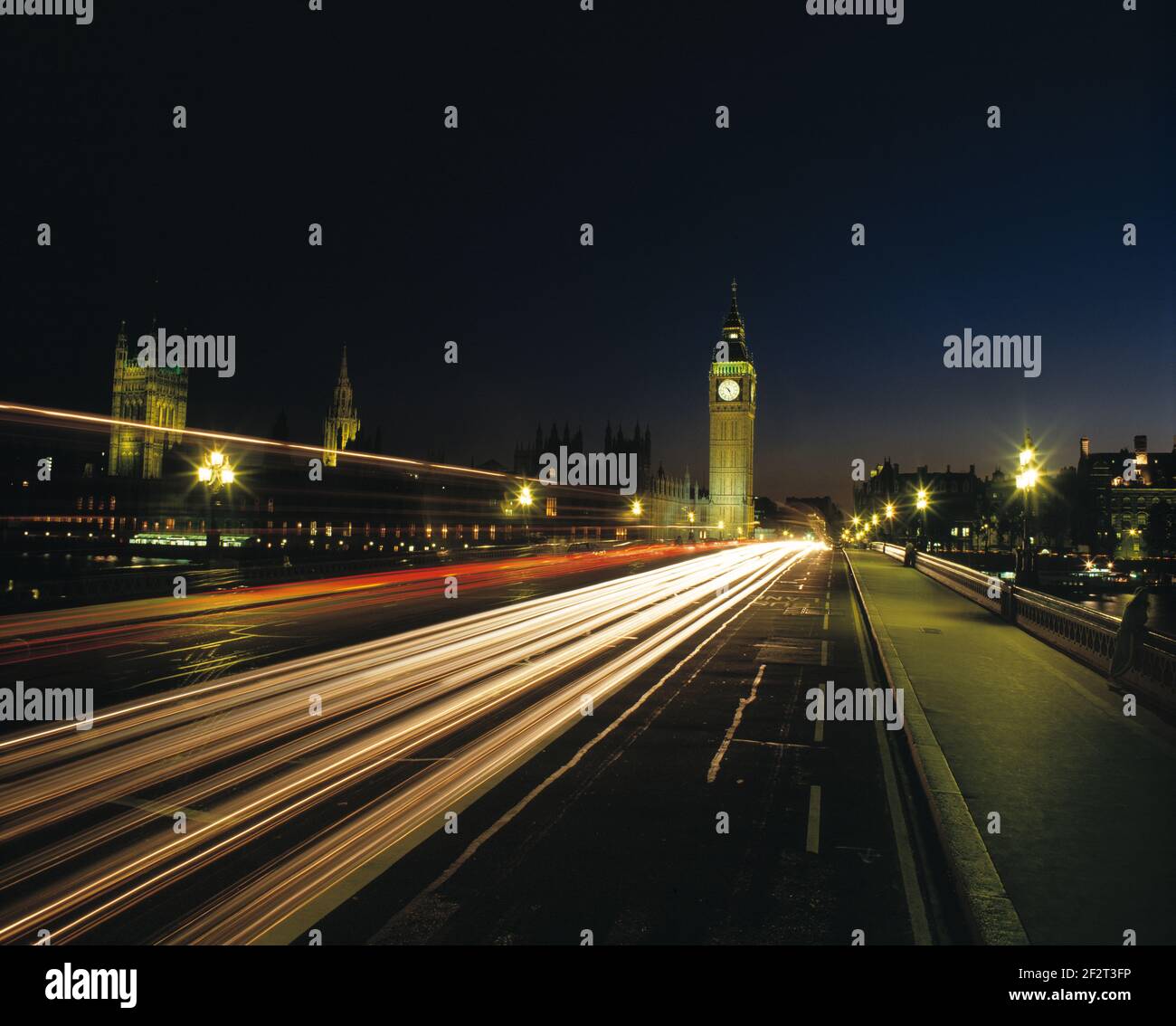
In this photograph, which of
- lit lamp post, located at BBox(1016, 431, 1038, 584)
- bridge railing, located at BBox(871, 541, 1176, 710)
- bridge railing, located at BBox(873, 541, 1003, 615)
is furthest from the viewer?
bridge railing, located at BBox(873, 541, 1003, 615)

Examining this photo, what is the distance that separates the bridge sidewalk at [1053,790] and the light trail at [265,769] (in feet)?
14.7

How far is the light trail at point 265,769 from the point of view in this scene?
5027mm

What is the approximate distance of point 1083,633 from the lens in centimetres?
1333

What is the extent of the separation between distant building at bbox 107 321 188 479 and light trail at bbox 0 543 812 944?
141 m

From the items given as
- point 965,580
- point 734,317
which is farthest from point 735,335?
point 965,580

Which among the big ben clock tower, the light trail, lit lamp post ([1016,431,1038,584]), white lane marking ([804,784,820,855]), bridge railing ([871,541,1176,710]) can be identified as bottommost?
white lane marking ([804,784,820,855])

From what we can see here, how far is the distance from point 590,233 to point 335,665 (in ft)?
67.6

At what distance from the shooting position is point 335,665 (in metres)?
12.7

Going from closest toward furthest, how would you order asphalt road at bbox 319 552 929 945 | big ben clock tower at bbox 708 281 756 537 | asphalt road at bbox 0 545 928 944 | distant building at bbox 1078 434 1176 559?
asphalt road at bbox 319 552 929 945
asphalt road at bbox 0 545 928 944
distant building at bbox 1078 434 1176 559
big ben clock tower at bbox 708 281 756 537

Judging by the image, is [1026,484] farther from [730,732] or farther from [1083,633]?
[730,732]

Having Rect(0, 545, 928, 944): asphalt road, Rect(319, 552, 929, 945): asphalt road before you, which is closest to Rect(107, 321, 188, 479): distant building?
Rect(0, 545, 928, 944): asphalt road

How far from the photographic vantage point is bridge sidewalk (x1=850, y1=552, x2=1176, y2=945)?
460 cm

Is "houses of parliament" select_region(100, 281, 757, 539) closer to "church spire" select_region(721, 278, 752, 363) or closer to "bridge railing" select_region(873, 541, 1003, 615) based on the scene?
"church spire" select_region(721, 278, 752, 363)
